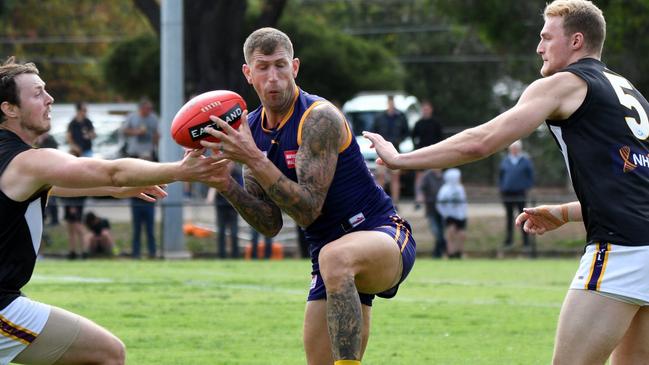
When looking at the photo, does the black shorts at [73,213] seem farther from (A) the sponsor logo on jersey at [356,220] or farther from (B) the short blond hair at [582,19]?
(B) the short blond hair at [582,19]

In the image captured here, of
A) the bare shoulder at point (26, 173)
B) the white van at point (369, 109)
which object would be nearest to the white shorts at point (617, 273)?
the bare shoulder at point (26, 173)

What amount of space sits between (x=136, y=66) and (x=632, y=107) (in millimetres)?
23727

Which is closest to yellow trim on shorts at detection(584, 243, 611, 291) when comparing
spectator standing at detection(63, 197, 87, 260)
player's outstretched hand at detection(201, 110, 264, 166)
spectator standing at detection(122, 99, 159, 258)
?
player's outstretched hand at detection(201, 110, 264, 166)

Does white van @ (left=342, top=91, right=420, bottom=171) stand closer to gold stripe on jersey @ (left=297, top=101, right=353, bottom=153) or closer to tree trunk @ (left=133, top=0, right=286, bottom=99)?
tree trunk @ (left=133, top=0, right=286, bottom=99)

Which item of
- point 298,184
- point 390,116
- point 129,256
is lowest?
point 129,256

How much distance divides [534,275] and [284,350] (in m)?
7.78

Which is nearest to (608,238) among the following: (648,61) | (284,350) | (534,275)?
(284,350)

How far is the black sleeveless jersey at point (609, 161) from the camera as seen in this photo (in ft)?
18.7

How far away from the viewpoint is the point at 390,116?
894 inches

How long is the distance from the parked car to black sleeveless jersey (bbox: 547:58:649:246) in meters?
21.2

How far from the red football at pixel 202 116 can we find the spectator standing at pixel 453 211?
13860 millimetres

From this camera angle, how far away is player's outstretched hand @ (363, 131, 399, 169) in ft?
19.6

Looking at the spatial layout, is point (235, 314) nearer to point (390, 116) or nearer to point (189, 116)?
point (189, 116)

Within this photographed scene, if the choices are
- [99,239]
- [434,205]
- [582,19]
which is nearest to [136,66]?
[99,239]
